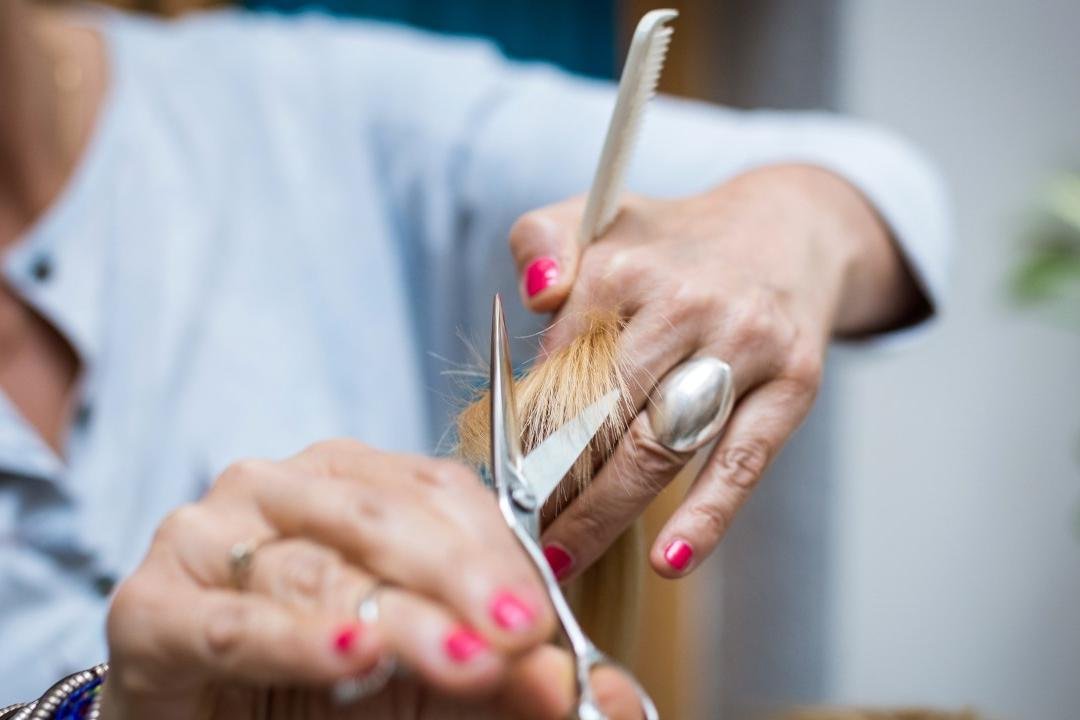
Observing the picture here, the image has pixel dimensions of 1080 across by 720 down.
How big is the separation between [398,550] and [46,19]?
→ 0.78 meters

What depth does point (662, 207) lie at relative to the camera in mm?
535

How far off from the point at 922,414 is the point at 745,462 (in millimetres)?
1408

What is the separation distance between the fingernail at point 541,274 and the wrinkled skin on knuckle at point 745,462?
126mm

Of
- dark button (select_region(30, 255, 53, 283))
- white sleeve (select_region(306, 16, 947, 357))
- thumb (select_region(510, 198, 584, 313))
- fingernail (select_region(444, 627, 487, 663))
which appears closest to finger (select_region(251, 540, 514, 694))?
fingernail (select_region(444, 627, 487, 663))

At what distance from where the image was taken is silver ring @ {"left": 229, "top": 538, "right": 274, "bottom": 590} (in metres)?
0.32

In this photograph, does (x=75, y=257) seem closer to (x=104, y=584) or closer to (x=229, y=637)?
(x=104, y=584)

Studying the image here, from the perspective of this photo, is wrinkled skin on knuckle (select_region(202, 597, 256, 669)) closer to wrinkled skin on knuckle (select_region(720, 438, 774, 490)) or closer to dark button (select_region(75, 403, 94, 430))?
wrinkled skin on knuckle (select_region(720, 438, 774, 490))

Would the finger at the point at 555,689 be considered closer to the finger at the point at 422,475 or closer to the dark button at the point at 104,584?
the finger at the point at 422,475

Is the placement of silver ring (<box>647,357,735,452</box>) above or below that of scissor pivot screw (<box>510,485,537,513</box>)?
above

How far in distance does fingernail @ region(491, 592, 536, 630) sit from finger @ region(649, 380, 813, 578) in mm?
153

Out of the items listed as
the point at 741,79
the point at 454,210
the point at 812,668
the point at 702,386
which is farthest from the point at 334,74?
the point at 812,668

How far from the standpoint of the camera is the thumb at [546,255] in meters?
0.48

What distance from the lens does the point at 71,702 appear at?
0.38 meters

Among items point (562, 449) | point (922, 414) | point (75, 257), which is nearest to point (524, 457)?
point (562, 449)
